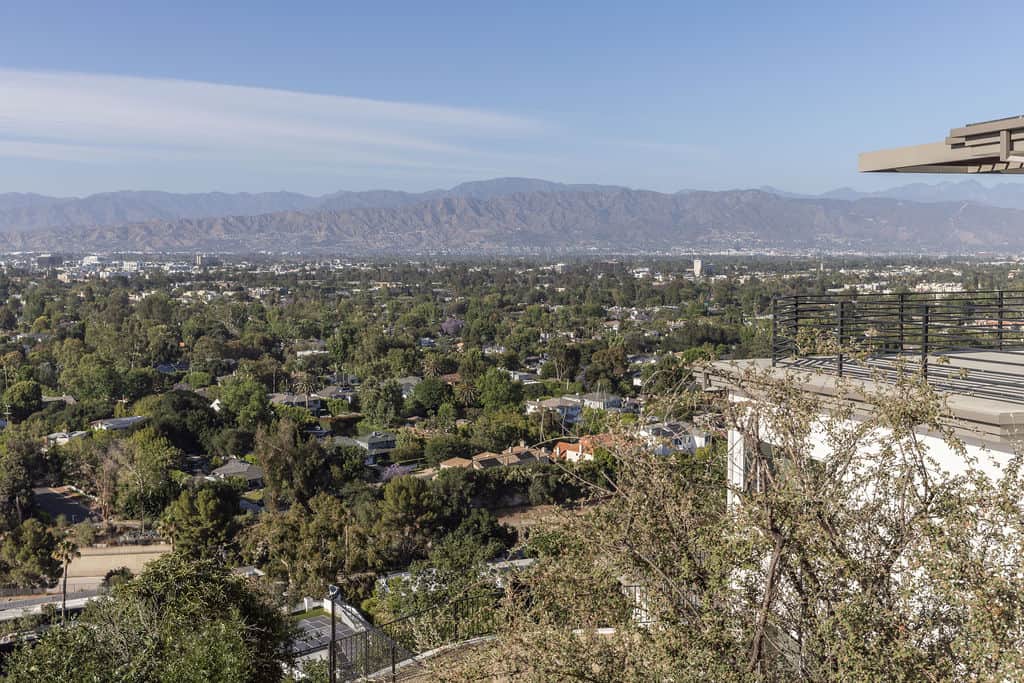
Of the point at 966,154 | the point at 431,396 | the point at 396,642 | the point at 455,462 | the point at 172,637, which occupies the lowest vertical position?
the point at 455,462

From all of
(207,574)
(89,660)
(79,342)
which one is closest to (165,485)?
(207,574)

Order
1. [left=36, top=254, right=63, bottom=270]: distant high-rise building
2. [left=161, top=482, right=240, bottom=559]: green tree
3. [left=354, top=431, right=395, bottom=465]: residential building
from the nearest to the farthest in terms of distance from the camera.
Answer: [left=161, top=482, right=240, bottom=559]: green tree
[left=354, top=431, right=395, bottom=465]: residential building
[left=36, top=254, right=63, bottom=270]: distant high-rise building

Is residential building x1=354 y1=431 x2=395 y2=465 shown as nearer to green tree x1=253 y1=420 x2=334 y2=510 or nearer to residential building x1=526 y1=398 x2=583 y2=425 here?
green tree x1=253 y1=420 x2=334 y2=510

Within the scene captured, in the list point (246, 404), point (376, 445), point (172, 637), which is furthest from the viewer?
point (246, 404)

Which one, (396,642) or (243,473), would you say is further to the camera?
(243,473)

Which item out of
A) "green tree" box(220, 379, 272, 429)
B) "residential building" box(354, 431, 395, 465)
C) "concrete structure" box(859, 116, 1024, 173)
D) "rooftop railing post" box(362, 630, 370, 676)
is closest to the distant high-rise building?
"green tree" box(220, 379, 272, 429)

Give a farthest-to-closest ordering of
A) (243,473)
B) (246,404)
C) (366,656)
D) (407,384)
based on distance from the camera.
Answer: (407,384)
(246,404)
(243,473)
(366,656)

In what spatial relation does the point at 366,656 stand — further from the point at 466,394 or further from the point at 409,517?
the point at 466,394

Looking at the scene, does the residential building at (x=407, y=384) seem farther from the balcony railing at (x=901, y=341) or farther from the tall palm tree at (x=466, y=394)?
the balcony railing at (x=901, y=341)

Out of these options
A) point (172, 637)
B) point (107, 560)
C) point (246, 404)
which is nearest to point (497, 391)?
point (246, 404)

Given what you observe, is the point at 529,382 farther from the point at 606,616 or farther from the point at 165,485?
the point at 606,616
